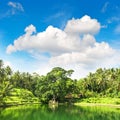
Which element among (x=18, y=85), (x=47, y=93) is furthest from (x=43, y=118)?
(x=18, y=85)

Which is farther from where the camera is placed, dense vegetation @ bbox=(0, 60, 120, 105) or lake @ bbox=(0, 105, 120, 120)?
dense vegetation @ bbox=(0, 60, 120, 105)

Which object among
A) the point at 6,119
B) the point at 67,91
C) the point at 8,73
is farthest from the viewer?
the point at 8,73

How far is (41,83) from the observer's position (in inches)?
3590

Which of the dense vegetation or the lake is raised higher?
the dense vegetation

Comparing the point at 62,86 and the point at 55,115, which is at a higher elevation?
the point at 62,86

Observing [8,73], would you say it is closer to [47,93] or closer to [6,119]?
[47,93]

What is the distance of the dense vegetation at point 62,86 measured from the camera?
8744 centimetres

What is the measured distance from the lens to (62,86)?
3524 inches

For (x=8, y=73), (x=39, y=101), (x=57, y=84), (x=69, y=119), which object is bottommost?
(x=69, y=119)

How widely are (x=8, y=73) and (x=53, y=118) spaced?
228ft

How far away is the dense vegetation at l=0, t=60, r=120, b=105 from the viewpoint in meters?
87.4

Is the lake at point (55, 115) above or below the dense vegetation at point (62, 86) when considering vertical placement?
below

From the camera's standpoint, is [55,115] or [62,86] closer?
[55,115]

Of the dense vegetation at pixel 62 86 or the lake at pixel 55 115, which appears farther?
the dense vegetation at pixel 62 86
